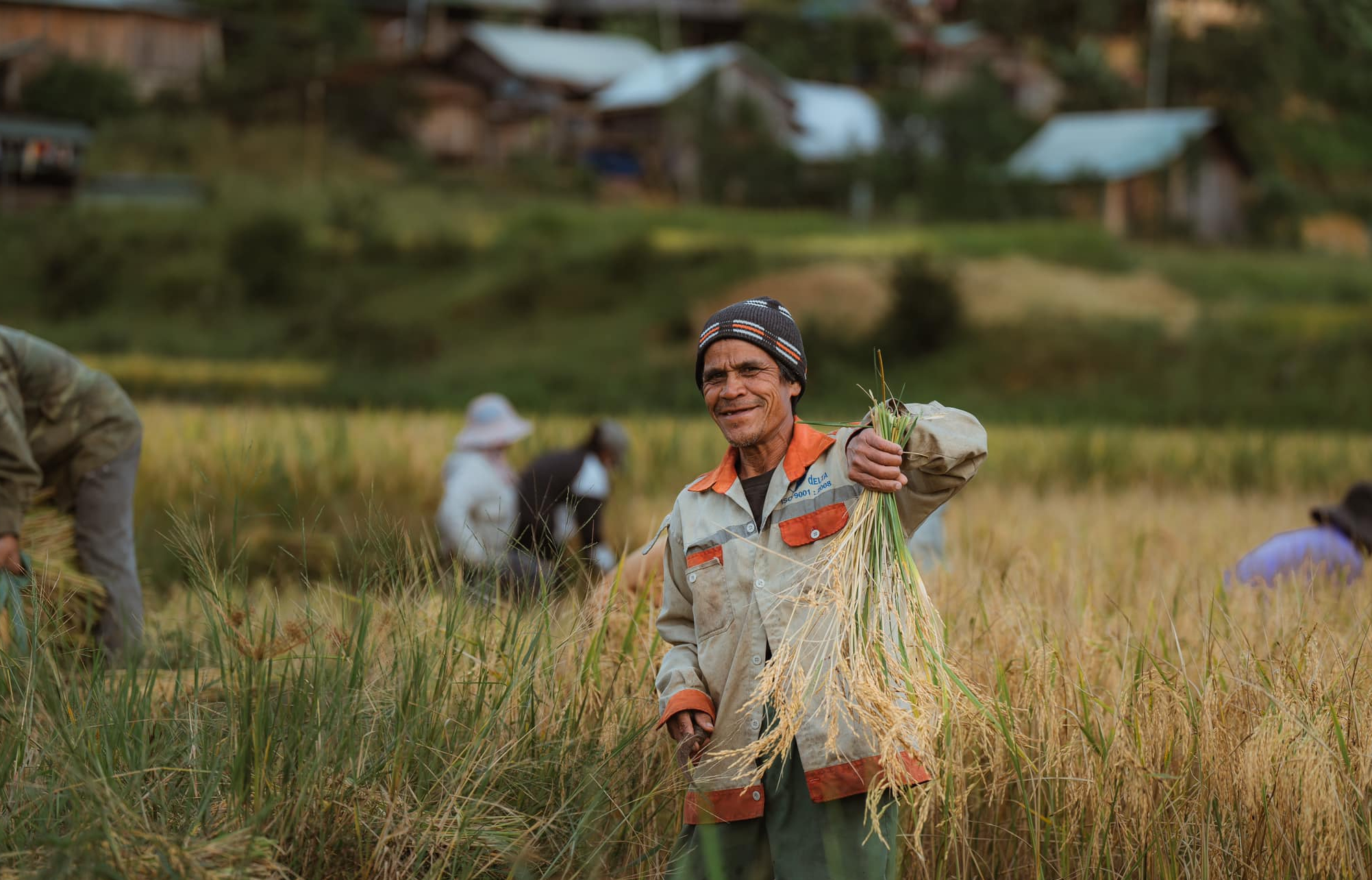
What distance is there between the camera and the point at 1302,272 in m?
27.9

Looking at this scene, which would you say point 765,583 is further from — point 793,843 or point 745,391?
point 793,843

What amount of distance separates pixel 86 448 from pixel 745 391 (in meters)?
3.04

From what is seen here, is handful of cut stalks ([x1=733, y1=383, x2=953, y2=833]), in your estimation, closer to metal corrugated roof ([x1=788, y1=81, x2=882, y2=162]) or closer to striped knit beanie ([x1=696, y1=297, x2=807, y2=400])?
striped knit beanie ([x1=696, y1=297, x2=807, y2=400])

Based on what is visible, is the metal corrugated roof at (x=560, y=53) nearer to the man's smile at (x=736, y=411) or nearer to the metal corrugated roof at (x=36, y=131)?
the metal corrugated roof at (x=36, y=131)

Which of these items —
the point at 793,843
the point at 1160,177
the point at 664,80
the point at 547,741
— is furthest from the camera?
the point at 664,80

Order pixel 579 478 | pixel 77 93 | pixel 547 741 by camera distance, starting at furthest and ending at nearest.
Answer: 1. pixel 77 93
2. pixel 579 478
3. pixel 547 741

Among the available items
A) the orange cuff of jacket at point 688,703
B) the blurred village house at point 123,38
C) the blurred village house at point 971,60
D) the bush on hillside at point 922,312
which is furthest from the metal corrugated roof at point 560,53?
the orange cuff of jacket at point 688,703

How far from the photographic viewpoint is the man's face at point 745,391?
9.52ft

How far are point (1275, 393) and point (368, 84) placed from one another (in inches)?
1047

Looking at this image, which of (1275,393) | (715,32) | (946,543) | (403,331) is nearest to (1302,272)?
(1275,393)

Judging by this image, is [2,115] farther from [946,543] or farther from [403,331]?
[946,543]

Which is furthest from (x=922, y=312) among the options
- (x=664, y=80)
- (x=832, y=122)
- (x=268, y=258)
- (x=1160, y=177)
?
(x=664, y=80)

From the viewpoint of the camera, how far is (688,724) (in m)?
2.82

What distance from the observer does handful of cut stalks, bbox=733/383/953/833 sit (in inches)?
105
